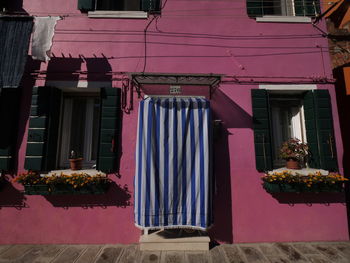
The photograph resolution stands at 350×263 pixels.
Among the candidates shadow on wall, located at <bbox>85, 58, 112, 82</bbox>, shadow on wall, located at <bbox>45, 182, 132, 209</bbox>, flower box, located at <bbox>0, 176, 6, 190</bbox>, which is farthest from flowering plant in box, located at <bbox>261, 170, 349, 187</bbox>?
flower box, located at <bbox>0, 176, 6, 190</bbox>

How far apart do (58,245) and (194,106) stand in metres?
3.76

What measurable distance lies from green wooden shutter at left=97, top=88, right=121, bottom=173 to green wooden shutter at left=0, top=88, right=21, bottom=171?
173cm

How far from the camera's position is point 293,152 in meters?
3.91

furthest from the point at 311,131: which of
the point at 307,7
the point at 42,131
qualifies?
the point at 42,131

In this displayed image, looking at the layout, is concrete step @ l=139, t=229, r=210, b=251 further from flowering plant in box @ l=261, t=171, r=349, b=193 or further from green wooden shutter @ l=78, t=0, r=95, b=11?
green wooden shutter @ l=78, t=0, r=95, b=11

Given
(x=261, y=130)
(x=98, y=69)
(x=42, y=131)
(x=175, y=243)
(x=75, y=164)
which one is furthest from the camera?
(x=98, y=69)

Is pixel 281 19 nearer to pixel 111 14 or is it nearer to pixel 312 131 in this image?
pixel 312 131

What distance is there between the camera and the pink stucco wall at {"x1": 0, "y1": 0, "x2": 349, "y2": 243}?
369cm

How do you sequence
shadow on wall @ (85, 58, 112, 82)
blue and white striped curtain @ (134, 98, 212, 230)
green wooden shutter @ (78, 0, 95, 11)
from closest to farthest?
blue and white striped curtain @ (134, 98, 212, 230) < shadow on wall @ (85, 58, 112, 82) < green wooden shutter @ (78, 0, 95, 11)

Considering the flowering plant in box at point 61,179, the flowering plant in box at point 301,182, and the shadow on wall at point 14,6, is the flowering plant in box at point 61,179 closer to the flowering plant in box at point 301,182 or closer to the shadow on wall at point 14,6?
the flowering plant in box at point 301,182

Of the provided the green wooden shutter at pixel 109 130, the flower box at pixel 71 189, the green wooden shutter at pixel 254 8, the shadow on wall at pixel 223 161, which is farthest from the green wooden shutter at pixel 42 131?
the green wooden shutter at pixel 254 8

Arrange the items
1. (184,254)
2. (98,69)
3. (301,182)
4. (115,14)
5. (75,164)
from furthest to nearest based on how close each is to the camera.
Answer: (115,14) < (98,69) < (75,164) < (301,182) < (184,254)

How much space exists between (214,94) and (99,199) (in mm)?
3228

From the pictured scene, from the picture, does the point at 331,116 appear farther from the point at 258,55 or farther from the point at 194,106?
the point at 194,106
